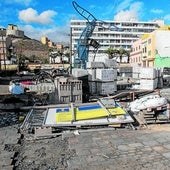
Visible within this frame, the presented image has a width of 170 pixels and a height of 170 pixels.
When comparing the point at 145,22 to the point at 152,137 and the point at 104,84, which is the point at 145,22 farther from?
the point at 152,137

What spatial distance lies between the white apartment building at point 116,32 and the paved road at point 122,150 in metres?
93.1

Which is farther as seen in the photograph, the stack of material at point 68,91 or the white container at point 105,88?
the white container at point 105,88

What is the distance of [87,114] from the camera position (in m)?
9.59

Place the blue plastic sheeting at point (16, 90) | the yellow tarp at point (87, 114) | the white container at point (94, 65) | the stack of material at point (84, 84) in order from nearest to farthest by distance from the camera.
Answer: the yellow tarp at point (87, 114) → the stack of material at point (84, 84) → the blue plastic sheeting at point (16, 90) → the white container at point (94, 65)

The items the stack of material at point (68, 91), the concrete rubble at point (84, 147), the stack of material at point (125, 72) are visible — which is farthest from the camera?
the stack of material at point (125, 72)

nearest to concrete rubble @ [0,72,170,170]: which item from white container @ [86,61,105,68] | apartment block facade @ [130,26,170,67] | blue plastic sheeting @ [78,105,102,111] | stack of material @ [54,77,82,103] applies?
blue plastic sheeting @ [78,105,102,111]

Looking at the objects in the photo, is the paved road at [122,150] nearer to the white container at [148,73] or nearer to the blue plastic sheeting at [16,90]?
the white container at [148,73]

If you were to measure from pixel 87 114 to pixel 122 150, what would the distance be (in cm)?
287

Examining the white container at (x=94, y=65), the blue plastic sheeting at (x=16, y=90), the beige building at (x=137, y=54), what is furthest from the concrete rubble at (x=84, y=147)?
the beige building at (x=137, y=54)

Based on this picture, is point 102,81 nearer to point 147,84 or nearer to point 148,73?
point 147,84

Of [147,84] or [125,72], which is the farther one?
[125,72]

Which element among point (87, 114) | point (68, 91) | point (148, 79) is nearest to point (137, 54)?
point (148, 79)

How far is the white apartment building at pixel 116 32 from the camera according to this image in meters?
102

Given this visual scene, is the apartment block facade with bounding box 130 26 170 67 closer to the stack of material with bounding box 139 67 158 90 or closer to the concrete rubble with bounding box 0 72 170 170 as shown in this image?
the stack of material with bounding box 139 67 158 90
